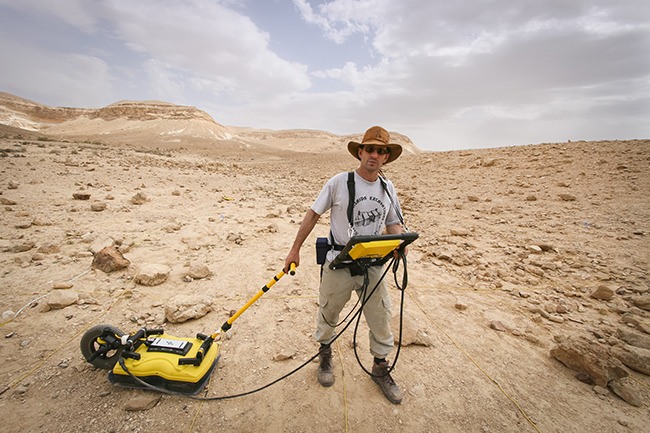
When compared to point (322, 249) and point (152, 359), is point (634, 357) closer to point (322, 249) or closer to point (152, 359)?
point (322, 249)

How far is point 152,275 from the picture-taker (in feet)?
12.8

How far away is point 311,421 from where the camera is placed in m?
2.29

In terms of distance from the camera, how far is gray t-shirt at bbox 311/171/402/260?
2.39m

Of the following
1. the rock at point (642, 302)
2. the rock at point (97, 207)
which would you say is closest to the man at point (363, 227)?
the rock at point (642, 302)

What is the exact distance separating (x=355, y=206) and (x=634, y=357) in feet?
11.6

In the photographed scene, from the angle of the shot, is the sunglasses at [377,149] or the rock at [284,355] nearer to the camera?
the sunglasses at [377,149]

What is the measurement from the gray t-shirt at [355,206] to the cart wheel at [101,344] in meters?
2.12

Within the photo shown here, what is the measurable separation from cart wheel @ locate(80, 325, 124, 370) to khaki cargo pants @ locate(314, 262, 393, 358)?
1945 mm

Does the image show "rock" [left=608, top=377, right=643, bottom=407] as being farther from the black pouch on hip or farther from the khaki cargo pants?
the black pouch on hip

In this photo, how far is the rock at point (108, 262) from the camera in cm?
407

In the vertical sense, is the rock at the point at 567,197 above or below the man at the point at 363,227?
above

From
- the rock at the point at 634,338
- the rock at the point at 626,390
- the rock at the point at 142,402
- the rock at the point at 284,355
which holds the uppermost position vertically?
the rock at the point at 634,338

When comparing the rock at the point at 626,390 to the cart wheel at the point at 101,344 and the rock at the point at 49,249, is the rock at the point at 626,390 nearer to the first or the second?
the cart wheel at the point at 101,344

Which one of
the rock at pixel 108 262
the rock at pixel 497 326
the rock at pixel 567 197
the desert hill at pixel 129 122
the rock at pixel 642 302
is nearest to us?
the rock at pixel 497 326
